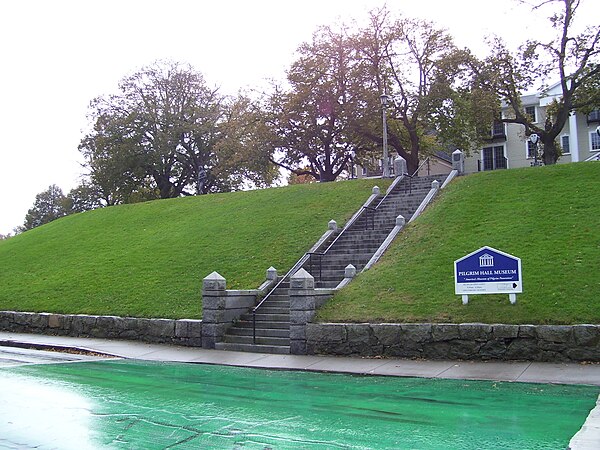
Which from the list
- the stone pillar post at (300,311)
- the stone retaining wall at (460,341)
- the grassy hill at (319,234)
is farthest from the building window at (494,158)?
the stone retaining wall at (460,341)

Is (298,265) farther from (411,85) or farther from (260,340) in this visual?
(411,85)

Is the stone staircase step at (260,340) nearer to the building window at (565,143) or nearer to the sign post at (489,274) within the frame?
the sign post at (489,274)

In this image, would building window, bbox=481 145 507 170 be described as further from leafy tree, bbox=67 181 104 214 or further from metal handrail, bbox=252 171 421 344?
leafy tree, bbox=67 181 104 214

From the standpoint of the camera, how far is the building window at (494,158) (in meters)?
59.7

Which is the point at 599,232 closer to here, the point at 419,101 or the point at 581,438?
the point at 581,438

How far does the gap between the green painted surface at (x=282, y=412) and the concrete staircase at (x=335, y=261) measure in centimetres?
364

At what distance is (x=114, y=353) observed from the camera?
52.6 ft

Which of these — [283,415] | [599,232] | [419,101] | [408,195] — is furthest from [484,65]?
[283,415]

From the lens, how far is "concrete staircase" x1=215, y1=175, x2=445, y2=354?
1633cm

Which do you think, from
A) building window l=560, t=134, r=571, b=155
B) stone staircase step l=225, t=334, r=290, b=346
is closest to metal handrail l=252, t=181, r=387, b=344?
stone staircase step l=225, t=334, r=290, b=346

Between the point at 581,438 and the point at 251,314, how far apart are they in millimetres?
12035

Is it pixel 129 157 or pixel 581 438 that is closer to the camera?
pixel 581 438

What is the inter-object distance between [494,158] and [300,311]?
162ft

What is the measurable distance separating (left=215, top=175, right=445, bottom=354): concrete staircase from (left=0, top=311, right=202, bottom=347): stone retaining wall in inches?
49.6
